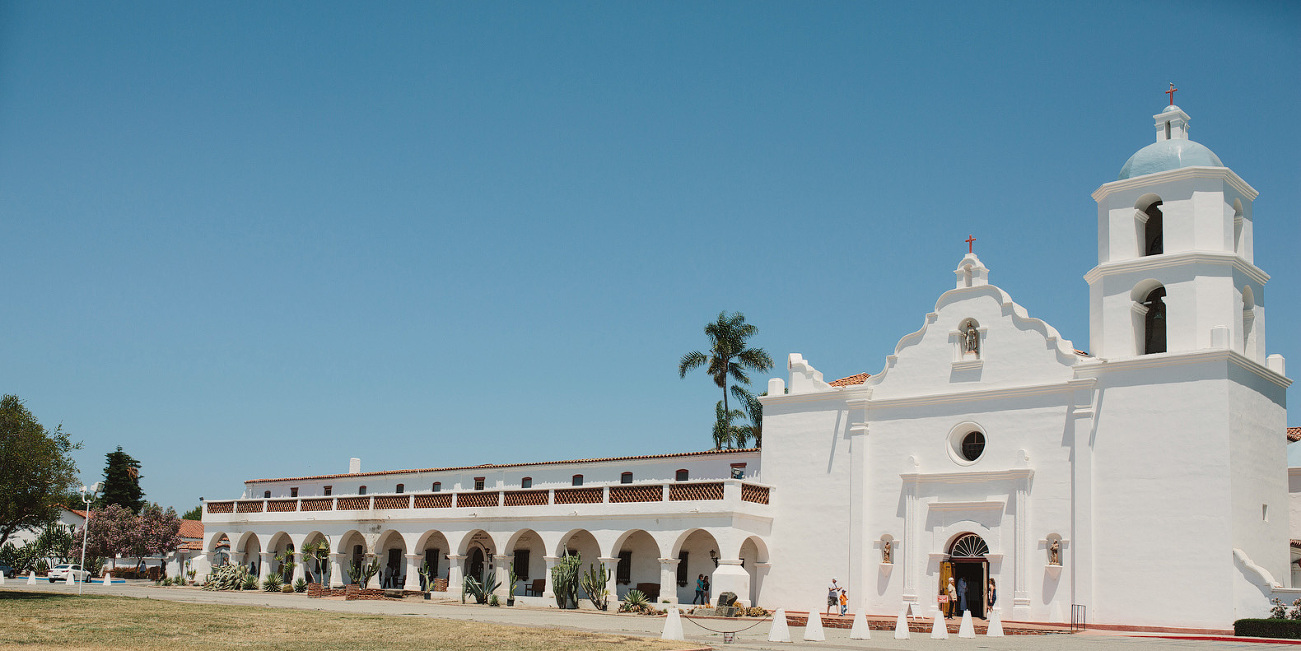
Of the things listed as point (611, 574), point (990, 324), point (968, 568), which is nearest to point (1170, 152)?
point (990, 324)

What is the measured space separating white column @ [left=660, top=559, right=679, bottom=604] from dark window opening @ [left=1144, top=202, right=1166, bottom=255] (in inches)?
644

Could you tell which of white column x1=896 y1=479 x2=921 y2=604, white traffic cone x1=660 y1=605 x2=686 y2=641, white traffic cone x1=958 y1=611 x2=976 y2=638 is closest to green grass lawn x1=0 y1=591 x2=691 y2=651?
white traffic cone x1=660 y1=605 x2=686 y2=641

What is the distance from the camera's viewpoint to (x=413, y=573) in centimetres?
3947

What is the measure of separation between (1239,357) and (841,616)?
1232 centimetres

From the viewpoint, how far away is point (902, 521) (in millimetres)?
31469

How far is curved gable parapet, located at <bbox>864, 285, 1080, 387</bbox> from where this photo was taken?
29781mm

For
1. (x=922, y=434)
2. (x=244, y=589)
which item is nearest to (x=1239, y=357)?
(x=922, y=434)

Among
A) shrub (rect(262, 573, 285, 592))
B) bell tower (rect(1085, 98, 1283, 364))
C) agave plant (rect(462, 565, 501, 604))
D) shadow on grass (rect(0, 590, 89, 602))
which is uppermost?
bell tower (rect(1085, 98, 1283, 364))

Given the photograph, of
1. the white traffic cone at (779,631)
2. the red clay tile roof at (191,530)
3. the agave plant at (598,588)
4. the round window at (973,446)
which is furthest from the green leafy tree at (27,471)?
the red clay tile roof at (191,530)

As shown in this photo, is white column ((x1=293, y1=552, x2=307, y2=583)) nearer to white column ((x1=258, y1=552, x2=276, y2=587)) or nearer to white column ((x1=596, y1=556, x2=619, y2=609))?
white column ((x1=258, y1=552, x2=276, y2=587))

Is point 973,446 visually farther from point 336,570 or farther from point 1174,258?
point 336,570

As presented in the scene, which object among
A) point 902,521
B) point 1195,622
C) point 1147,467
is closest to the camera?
point 1195,622

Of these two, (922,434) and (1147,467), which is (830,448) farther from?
(1147,467)

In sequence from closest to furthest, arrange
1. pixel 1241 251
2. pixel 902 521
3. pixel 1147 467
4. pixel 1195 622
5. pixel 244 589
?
pixel 1195 622 → pixel 1147 467 → pixel 1241 251 → pixel 902 521 → pixel 244 589
